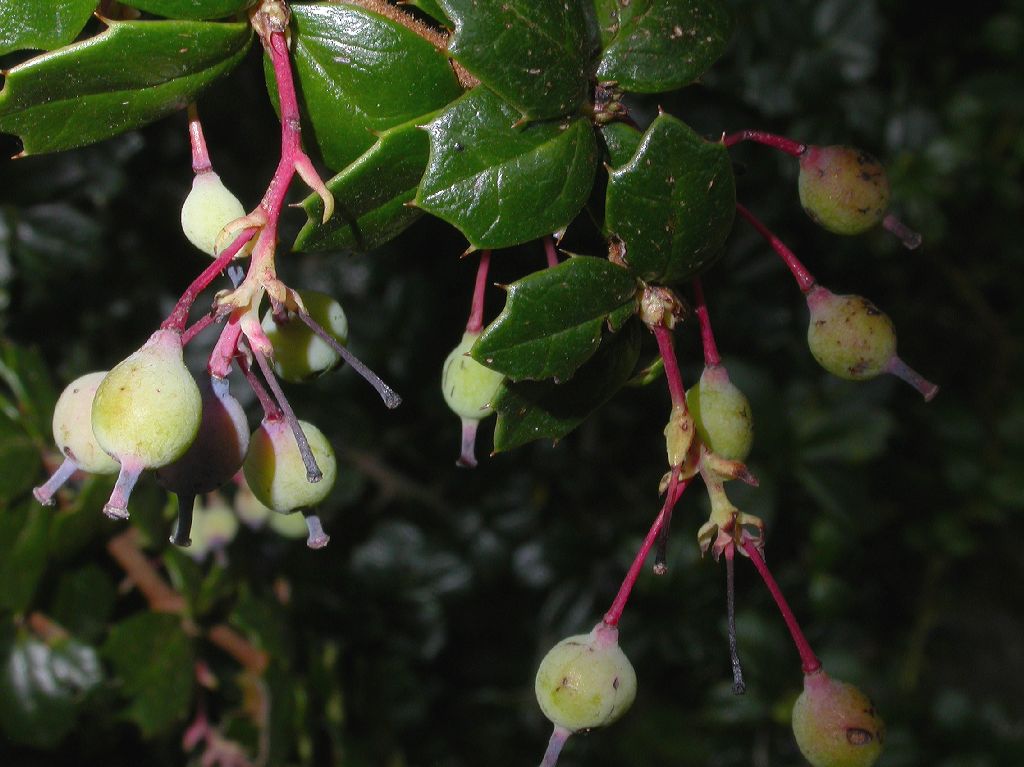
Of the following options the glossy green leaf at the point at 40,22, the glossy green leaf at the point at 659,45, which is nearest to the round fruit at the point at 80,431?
the glossy green leaf at the point at 40,22

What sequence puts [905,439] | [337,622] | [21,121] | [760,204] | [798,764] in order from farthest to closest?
[905,439], [798,764], [337,622], [760,204], [21,121]

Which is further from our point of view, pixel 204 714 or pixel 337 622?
pixel 337 622

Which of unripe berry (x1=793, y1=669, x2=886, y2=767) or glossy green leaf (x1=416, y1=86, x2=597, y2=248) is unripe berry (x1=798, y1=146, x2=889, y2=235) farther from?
unripe berry (x1=793, y1=669, x2=886, y2=767)

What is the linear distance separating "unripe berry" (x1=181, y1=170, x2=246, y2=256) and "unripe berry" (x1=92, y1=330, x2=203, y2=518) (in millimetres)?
137

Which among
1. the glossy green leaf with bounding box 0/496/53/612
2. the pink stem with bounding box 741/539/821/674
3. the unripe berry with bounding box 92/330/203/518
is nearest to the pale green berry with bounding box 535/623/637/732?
the pink stem with bounding box 741/539/821/674

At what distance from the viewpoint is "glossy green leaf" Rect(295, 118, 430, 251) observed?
690mm

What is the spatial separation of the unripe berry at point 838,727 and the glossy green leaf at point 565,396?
12.4 inches

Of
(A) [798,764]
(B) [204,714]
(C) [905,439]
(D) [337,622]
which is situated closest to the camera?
(B) [204,714]

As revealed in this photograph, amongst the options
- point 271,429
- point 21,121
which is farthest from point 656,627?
point 21,121

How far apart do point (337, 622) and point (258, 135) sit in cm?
89

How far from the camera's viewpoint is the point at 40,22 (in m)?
0.66

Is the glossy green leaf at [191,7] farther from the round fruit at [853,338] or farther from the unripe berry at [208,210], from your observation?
the round fruit at [853,338]

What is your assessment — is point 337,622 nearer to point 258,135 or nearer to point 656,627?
point 656,627

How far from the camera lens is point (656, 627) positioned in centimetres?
189
